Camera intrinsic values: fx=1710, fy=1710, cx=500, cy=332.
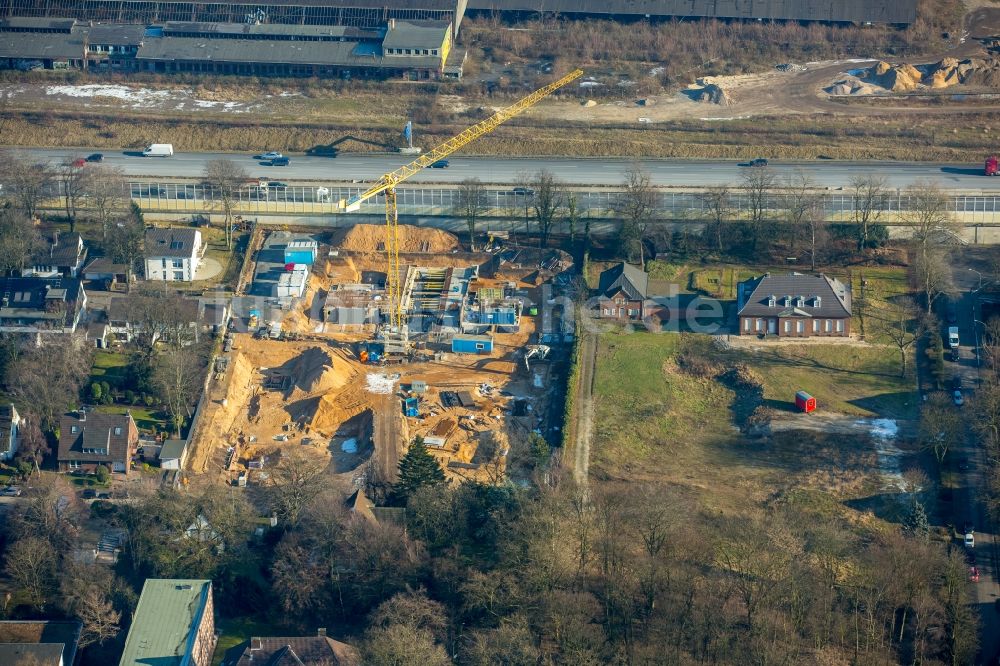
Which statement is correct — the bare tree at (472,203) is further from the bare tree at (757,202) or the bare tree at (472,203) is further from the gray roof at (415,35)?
the gray roof at (415,35)

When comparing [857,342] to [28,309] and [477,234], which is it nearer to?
[477,234]

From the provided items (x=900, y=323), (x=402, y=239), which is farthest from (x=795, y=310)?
(x=402, y=239)

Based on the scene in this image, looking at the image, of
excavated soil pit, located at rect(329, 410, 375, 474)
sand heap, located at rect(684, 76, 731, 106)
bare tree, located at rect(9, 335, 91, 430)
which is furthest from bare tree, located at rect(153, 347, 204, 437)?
sand heap, located at rect(684, 76, 731, 106)

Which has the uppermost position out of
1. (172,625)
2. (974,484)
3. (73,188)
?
(73,188)

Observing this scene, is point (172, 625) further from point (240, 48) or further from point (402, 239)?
point (240, 48)

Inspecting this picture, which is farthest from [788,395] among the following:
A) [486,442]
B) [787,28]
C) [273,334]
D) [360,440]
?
[787,28]

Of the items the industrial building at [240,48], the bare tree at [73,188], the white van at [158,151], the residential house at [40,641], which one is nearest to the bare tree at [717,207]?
the industrial building at [240,48]

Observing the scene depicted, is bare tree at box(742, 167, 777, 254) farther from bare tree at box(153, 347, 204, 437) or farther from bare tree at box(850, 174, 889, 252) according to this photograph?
bare tree at box(153, 347, 204, 437)
